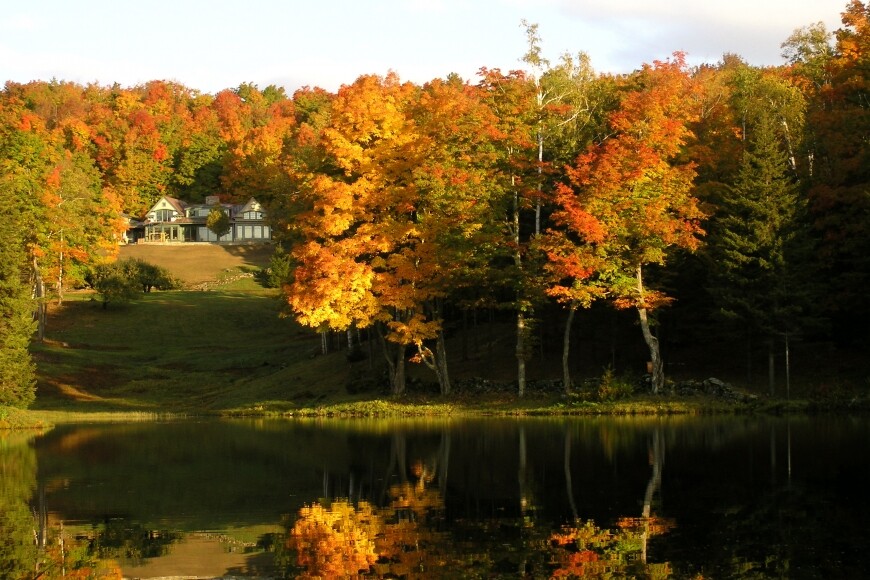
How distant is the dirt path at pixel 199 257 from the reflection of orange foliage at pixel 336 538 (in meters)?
91.7

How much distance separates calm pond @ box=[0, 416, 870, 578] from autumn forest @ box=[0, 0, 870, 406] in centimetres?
1022

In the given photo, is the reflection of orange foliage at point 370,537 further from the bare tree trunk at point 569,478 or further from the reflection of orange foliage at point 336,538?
the bare tree trunk at point 569,478

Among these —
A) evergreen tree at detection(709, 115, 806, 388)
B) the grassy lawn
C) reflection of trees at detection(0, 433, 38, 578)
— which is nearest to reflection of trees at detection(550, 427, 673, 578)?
reflection of trees at detection(0, 433, 38, 578)

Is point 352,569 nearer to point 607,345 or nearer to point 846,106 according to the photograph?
point 607,345

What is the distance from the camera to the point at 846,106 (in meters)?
53.8

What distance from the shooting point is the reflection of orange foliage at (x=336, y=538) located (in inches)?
667

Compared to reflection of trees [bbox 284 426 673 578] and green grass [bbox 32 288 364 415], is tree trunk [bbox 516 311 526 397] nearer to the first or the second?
green grass [bbox 32 288 364 415]

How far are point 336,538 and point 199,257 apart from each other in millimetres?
110734

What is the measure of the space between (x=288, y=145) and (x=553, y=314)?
95.5 meters

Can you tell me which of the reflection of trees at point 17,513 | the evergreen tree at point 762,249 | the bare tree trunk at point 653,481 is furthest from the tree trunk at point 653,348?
the reflection of trees at point 17,513

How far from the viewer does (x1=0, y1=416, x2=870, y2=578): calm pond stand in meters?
16.9

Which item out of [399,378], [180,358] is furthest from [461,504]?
[180,358]

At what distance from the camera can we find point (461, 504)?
73.7 feet

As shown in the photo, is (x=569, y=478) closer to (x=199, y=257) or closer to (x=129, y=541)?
(x=129, y=541)
